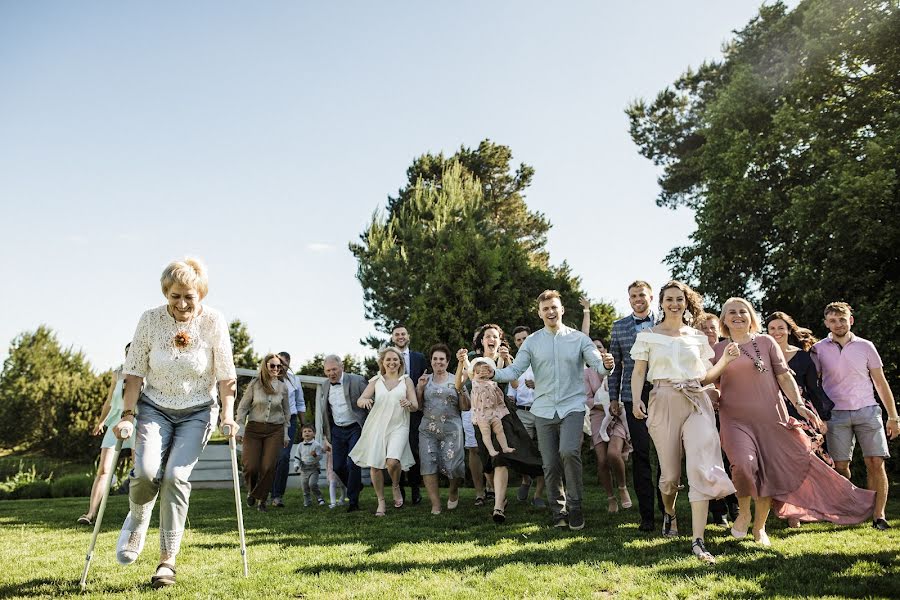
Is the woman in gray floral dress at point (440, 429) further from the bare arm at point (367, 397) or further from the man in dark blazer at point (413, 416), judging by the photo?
the bare arm at point (367, 397)

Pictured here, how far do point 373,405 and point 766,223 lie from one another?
46.1 ft

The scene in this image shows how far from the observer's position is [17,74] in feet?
35.4

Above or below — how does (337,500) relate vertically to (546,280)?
below

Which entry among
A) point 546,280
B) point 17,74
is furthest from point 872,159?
point 17,74

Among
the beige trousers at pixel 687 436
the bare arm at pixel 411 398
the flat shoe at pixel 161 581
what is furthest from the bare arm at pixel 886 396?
the flat shoe at pixel 161 581

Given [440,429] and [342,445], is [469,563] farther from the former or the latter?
[342,445]

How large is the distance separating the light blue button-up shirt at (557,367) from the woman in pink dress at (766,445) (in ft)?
4.29

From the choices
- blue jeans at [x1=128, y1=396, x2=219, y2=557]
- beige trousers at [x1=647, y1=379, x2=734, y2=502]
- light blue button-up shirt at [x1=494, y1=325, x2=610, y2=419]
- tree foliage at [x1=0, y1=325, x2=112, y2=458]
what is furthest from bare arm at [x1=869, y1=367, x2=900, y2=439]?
tree foliage at [x1=0, y1=325, x2=112, y2=458]

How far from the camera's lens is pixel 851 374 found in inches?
286

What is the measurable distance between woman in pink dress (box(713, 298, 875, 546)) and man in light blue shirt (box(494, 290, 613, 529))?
1.22 meters

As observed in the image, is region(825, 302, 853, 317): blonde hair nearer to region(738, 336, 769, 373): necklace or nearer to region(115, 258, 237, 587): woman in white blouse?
region(738, 336, 769, 373): necklace

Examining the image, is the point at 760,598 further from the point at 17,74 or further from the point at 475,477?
the point at 17,74

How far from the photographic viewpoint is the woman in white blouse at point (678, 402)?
5.51 metres

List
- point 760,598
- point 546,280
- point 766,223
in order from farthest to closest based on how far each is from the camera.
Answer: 1. point 546,280
2. point 766,223
3. point 760,598
